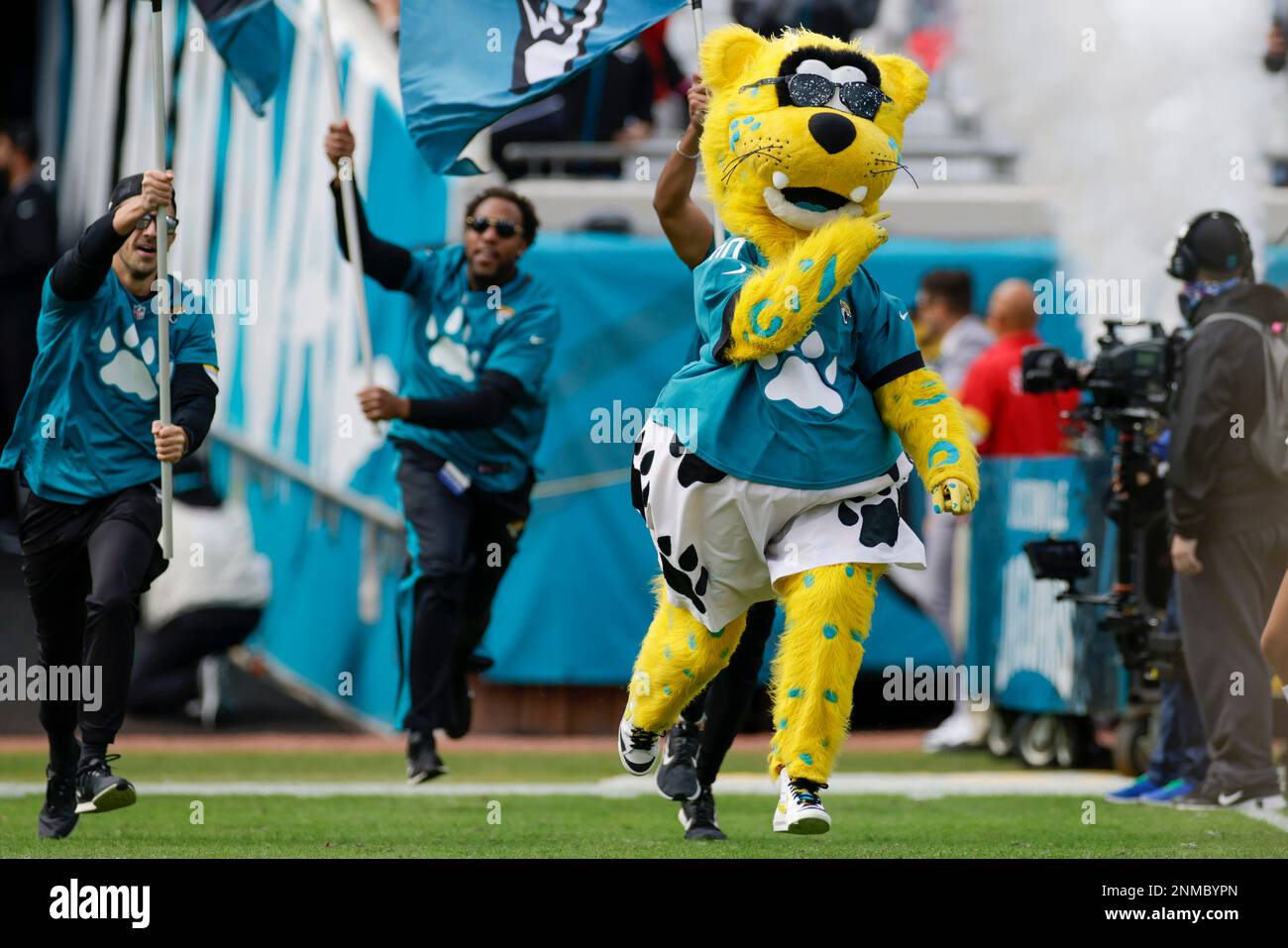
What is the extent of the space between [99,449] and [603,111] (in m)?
6.20

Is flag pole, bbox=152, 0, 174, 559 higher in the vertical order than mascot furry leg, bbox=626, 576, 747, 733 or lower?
higher

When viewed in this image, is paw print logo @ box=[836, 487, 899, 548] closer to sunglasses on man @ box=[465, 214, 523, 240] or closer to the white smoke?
sunglasses on man @ box=[465, 214, 523, 240]

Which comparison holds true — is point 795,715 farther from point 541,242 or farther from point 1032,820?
point 541,242

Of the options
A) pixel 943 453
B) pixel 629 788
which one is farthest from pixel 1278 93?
pixel 943 453

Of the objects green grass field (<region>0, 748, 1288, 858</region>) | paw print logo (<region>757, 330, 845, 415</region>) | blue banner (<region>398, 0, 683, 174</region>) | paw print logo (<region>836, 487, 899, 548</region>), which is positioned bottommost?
green grass field (<region>0, 748, 1288, 858</region>)

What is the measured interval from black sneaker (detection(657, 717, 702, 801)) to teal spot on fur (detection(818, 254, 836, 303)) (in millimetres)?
1776

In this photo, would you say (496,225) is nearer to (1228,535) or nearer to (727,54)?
(727,54)

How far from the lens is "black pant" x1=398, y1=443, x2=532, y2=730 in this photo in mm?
8297

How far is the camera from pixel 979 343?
11.0 metres

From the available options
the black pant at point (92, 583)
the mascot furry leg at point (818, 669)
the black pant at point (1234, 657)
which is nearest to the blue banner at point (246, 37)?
the black pant at point (92, 583)

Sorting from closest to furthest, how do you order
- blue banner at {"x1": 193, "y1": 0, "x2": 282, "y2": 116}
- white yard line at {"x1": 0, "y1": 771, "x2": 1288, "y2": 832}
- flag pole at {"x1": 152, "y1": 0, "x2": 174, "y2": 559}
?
flag pole at {"x1": 152, "y1": 0, "x2": 174, "y2": 559} → blue banner at {"x1": 193, "y1": 0, "x2": 282, "y2": 116} → white yard line at {"x1": 0, "y1": 771, "x2": 1288, "y2": 832}

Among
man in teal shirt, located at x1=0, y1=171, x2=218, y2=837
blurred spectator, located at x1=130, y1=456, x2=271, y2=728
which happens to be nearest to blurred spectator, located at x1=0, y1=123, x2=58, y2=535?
blurred spectator, located at x1=130, y1=456, x2=271, y2=728

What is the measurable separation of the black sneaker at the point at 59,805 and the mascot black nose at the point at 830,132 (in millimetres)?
3060

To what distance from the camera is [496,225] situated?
8.45m
